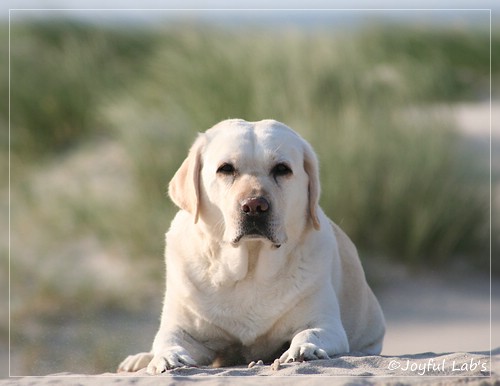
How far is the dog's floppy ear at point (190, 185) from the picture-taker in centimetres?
441

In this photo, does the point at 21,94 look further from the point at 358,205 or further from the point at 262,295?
the point at 262,295

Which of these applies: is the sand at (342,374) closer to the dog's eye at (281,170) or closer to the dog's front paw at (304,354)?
the dog's front paw at (304,354)

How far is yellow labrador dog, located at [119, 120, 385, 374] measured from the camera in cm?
429

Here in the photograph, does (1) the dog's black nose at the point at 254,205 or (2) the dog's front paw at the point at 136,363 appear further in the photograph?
(2) the dog's front paw at the point at 136,363

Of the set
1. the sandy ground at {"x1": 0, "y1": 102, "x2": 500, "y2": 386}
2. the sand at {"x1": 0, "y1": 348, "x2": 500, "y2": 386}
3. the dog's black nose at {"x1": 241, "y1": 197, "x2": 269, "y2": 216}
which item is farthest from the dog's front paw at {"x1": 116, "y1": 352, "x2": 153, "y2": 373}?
the sandy ground at {"x1": 0, "y1": 102, "x2": 500, "y2": 386}

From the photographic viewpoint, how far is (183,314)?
178 inches

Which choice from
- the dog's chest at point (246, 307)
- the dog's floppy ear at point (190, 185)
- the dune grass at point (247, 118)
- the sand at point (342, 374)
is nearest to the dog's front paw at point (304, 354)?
the sand at point (342, 374)

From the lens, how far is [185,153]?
961cm

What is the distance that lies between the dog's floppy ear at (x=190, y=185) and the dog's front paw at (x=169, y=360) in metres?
0.58

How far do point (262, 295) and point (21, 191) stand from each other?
22.7 ft

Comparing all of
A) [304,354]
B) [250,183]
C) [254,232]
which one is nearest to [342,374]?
[304,354]

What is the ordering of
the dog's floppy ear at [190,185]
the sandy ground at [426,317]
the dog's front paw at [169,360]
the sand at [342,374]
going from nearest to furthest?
the sand at [342,374] → the dog's front paw at [169,360] → the dog's floppy ear at [190,185] → the sandy ground at [426,317]

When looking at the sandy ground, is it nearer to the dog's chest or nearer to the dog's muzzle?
the dog's chest

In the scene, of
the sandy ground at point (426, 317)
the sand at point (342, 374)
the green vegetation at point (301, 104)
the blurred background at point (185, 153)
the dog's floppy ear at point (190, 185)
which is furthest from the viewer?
the green vegetation at point (301, 104)
